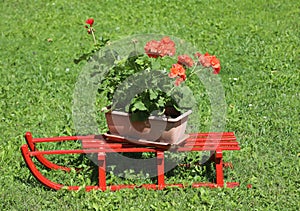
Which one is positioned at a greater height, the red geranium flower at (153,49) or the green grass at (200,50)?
the red geranium flower at (153,49)

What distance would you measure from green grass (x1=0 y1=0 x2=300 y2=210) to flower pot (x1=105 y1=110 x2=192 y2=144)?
0.37 metres

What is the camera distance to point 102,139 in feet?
13.9

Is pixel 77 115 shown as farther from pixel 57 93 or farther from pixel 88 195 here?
pixel 88 195

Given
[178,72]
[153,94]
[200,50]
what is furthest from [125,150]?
[200,50]

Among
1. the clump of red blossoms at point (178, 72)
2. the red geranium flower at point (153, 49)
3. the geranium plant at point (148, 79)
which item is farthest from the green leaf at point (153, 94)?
the red geranium flower at point (153, 49)

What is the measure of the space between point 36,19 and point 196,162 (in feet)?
17.4

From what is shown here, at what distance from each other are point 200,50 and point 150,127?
138 inches

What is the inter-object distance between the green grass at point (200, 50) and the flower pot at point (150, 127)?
37 cm

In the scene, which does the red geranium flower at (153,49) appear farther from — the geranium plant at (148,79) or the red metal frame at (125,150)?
the red metal frame at (125,150)

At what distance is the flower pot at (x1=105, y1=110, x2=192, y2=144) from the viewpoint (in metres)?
3.98

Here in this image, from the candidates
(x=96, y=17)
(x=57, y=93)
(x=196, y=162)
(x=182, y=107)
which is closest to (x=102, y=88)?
(x=182, y=107)

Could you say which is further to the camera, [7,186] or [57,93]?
[57,93]

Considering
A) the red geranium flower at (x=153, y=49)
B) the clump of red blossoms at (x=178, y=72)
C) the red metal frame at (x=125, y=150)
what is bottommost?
the red metal frame at (x=125, y=150)

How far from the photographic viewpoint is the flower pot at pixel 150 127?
398 cm
